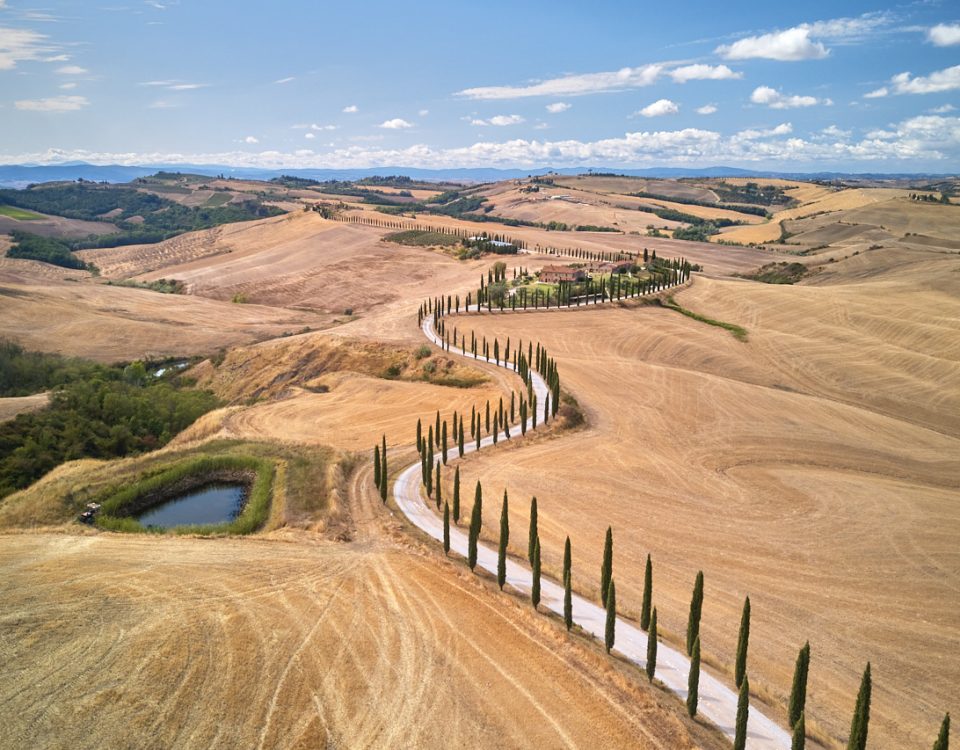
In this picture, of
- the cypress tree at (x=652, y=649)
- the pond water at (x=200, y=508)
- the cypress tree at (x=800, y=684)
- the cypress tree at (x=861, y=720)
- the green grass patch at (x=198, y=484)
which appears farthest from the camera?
the pond water at (x=200, y=508)

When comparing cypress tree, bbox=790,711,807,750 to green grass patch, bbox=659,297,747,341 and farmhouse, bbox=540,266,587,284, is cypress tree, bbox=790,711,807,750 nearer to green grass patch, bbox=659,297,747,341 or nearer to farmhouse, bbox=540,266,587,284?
green grass patch, bbox=659,297,747,341

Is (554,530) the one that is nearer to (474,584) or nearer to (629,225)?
(474,584)

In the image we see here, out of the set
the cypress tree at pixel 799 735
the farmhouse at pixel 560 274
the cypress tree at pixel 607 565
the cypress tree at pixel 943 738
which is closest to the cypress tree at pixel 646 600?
the cypress tree at pixel 607 565

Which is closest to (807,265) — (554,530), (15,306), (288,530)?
(554,530)

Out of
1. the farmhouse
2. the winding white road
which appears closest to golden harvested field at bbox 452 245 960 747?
the winding white road

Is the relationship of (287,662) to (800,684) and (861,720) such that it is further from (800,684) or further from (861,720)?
(861,720)

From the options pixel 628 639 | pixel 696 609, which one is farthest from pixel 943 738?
pixel 628 639

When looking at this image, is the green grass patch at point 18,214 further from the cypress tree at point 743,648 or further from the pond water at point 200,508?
the cypress tree at point 743,648

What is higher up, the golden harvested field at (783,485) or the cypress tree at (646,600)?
the cypress tree at (646,600)
